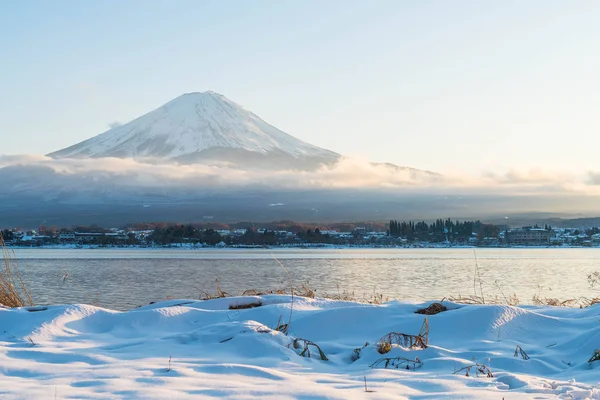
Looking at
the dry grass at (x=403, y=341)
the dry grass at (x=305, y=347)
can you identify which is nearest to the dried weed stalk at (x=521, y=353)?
the dry grass at (x=403, y=341)

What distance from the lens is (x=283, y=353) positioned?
154 inches

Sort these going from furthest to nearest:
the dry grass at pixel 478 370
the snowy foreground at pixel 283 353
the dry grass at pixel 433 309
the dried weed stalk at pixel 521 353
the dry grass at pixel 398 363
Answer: the dry grass at pixel 433 309 < the dried weed stalk at pixel 521 353 < the dry grass at pixel 398 363 < the dry grass at pixel 478 370 < the snowy foreground at pixel 283 353

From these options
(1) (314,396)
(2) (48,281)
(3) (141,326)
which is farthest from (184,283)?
(1) (314,396)

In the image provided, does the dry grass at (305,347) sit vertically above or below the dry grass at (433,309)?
below

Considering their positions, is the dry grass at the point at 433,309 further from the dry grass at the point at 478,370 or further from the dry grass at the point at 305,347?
the dry grass at the point at 478,370

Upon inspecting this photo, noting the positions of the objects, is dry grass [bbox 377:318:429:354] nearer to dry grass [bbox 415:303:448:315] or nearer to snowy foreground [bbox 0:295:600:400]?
snowy foreground [bbox 0:295:600:400]

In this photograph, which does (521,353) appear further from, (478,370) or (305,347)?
(305,347)

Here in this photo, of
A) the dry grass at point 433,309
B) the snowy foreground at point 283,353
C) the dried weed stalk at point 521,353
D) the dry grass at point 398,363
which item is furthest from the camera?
the dry grass at point 433,309

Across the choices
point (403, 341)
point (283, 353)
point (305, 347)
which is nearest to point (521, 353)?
point (403, 341)

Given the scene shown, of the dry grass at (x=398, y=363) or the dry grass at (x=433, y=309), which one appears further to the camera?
the dry grass at (x=433, y=309)

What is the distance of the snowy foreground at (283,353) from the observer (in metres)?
2.99

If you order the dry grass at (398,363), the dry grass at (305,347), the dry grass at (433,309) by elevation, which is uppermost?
the dry grass at (433,309)

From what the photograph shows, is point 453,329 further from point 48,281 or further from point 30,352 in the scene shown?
point 48,281

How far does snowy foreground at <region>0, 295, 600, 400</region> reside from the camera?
9.80 feet
